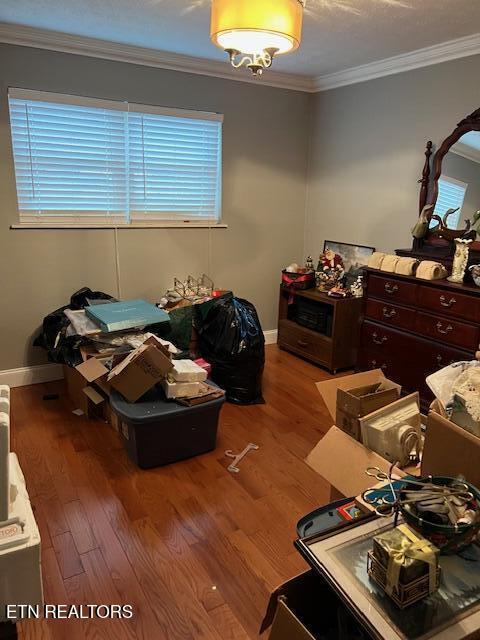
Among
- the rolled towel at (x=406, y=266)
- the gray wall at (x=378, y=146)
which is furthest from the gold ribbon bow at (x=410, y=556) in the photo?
the gray wall at (x=378, y=146)

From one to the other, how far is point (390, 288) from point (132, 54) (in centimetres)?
247

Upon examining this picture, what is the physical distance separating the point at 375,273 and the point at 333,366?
0.91 metres

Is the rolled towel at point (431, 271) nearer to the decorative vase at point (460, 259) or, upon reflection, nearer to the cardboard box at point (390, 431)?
the decorative vase at point (460, 259)

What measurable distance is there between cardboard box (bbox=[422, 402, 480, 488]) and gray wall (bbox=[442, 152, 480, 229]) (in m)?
2.12

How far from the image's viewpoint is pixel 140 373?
2422mm

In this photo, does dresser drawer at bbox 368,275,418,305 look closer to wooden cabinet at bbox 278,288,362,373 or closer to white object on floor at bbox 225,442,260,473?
wooden cabinet at bbox 278,288,362,373

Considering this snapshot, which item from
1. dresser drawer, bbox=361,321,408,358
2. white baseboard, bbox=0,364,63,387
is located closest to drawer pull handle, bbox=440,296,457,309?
dresser drawer, bbox=361,321,408,358

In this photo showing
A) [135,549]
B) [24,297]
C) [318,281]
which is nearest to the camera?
[135,549]

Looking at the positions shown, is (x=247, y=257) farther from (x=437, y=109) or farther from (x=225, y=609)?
(x=225, y=609)

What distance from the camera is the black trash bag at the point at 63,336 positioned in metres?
2.97

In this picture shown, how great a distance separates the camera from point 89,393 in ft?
9.64

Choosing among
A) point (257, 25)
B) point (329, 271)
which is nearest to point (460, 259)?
point (329, 271)

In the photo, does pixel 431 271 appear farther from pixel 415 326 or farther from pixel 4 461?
pixel 4 461

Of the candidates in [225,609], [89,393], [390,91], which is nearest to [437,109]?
[390,91]
